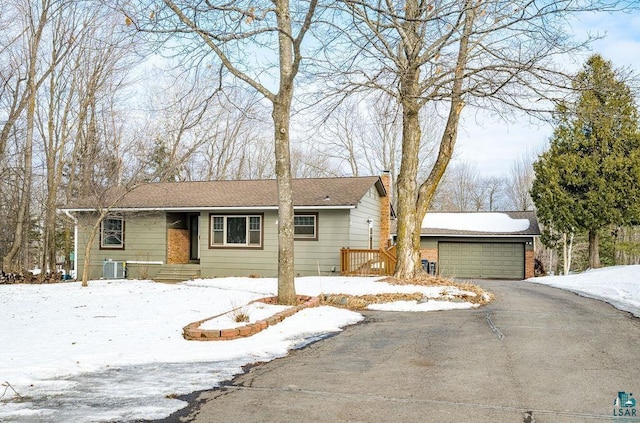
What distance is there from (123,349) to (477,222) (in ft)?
80.7

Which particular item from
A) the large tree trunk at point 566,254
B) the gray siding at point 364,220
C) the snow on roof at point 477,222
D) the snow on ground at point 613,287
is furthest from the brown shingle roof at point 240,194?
the large tree trunk at point 566,254

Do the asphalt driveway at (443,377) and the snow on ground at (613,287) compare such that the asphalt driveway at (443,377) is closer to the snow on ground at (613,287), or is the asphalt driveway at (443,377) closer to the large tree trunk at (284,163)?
the large tree trunk at (284,163)

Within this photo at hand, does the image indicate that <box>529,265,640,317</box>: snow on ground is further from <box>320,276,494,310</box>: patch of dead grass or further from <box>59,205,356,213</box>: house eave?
<box>59,205,356,213</box>: house eave

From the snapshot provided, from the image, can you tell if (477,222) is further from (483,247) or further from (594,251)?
(594,251)

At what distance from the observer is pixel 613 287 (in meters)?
14.5

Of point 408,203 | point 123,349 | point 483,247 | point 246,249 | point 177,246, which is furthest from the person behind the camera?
point 483,247

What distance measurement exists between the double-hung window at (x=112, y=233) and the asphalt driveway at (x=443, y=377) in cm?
1436

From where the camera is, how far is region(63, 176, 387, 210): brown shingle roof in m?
18.2

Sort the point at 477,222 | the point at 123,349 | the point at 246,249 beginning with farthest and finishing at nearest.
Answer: the point at 477,222 < the point at 246,249 < the point at 123,349

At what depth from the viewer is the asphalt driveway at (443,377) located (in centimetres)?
400

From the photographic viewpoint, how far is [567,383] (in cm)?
483

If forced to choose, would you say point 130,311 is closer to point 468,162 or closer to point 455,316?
point 455,316

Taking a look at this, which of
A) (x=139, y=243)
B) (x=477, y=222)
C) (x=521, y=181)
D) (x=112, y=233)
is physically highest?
(x=521, y=181)

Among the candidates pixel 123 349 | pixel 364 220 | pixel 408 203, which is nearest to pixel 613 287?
pixel 408 203
